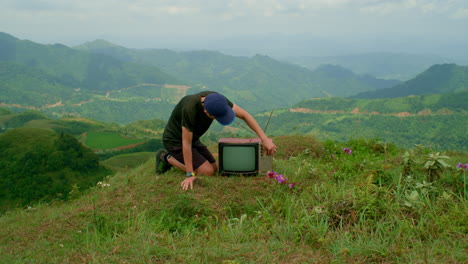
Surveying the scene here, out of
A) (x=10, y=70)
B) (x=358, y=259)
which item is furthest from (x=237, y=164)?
(x=10, y=70)

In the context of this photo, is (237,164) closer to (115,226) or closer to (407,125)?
(115,226)

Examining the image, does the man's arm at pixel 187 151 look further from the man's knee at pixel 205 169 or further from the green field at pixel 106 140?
the green field at pixel 106 140

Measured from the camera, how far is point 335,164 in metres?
6.83

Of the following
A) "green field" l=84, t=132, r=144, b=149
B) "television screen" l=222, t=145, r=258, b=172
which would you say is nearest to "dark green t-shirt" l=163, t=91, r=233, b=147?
"television screen" l=222, t=145, r=258, b=172

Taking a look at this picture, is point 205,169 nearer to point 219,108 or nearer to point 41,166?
point 219,108

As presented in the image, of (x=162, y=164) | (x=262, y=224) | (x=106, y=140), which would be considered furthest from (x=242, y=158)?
(x=106, y=140)

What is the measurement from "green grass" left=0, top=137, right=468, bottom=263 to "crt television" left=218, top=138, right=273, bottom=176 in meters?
0.27

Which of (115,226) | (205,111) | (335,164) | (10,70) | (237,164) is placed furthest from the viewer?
(10,70)

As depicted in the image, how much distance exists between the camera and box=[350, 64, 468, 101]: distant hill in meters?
126

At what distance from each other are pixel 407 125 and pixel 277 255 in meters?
68.4

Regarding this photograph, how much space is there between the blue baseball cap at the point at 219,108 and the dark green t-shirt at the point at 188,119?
283 mm

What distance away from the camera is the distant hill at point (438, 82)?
126m

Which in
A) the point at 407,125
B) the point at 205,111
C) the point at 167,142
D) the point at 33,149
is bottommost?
the point at 407,125

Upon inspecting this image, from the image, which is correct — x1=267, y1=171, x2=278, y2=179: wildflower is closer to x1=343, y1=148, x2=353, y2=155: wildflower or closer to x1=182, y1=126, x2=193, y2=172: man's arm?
x1=182, y1=126, x2=193, y2=172: man's arm
